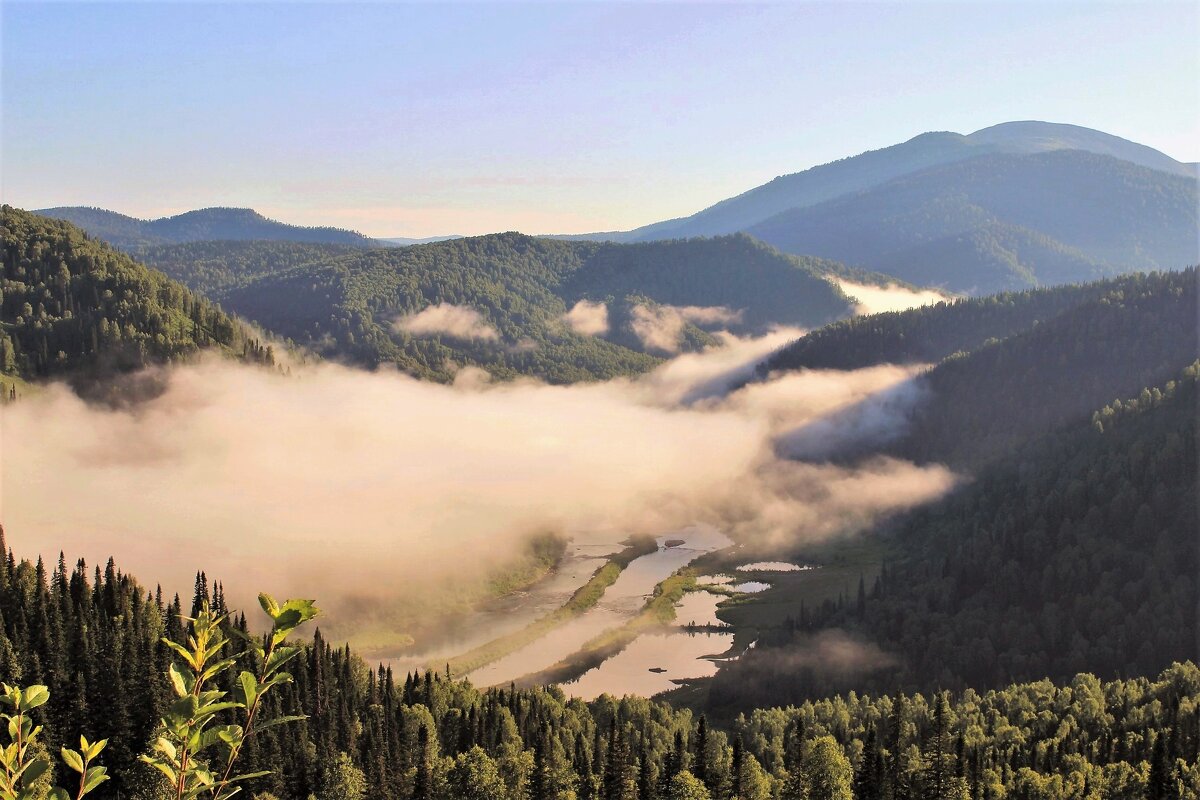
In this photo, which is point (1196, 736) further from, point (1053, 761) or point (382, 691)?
point (382, 691)

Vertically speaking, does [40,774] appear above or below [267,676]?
below

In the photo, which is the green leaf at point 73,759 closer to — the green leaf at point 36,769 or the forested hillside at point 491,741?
the green leaf at point 36,769

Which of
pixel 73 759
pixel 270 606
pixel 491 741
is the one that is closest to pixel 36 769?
pixel 73 759

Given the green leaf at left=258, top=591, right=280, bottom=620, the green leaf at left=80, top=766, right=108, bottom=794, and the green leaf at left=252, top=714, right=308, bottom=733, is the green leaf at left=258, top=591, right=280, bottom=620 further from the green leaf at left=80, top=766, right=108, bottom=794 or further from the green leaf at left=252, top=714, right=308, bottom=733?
the green leaf at left=80, top=766, right=108, bottom=794

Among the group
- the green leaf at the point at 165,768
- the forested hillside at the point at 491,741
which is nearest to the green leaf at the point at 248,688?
the green leaf at the point at 165,768

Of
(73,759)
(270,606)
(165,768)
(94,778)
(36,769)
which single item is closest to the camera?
(73,759)

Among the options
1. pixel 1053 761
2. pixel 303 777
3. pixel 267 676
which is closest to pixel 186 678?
pixel 267 676

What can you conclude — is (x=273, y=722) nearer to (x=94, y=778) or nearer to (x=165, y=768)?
(x=165, y=768)

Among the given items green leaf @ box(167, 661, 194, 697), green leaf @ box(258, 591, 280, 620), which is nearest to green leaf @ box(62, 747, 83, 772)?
green leaf @ box(167, 661, 194, 697)
